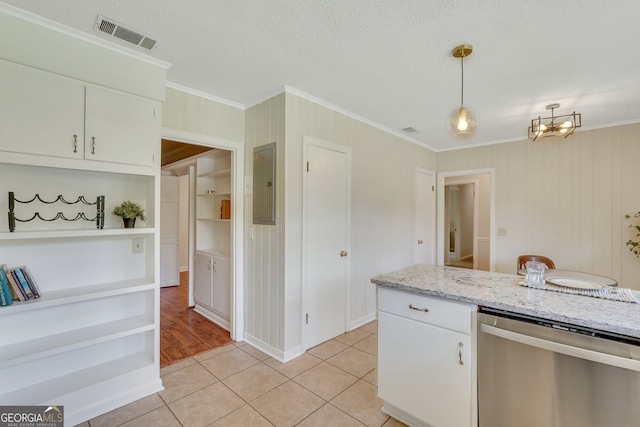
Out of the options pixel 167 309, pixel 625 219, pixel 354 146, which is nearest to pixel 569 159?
pixel 625 219

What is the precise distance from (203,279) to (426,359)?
3.03 meters

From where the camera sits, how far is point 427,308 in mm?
1671

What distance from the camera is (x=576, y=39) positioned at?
1889mm

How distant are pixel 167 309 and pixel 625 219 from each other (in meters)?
6.05

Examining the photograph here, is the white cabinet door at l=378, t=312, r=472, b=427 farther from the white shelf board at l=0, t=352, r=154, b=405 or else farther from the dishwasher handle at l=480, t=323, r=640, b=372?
the white shelf board at l=0, t=352, r=154, b=405

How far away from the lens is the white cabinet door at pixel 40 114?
5.38 ft

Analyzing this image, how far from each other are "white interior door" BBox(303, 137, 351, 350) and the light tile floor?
0.32m

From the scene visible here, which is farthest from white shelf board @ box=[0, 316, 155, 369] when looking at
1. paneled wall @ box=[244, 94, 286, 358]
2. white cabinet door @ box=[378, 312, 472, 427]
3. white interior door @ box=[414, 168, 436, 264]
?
white interior door @ box=[414, 168, 436, 264]

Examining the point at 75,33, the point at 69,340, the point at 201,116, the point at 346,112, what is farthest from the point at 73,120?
the point at 346,112

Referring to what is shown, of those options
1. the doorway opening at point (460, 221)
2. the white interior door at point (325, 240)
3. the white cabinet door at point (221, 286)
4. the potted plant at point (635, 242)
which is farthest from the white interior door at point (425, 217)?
the doorway opening at point (460, 221)

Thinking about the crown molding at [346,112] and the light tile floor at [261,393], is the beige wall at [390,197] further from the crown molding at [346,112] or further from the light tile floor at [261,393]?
the light tile floor at [261,393]

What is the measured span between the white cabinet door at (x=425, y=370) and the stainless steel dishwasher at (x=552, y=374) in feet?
0.30

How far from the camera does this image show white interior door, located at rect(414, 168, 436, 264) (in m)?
4.63

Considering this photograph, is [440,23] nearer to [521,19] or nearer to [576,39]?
[521,19]
